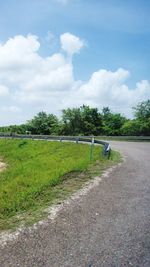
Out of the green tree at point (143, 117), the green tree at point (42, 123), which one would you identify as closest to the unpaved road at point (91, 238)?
the green tree at point (143, 117)

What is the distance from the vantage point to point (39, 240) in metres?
6.34

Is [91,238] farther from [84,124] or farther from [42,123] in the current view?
[42,123]

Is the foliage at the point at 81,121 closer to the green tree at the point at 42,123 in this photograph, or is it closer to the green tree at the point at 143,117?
the green tree at the point at 42,123

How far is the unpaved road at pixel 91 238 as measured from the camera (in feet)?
18.2

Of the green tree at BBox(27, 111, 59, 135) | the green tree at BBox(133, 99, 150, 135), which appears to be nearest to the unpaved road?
the green tree at BBox(133, 99, 150, 135)

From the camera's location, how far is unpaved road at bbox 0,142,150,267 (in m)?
5.54

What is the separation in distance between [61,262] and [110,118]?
71565 millimetres

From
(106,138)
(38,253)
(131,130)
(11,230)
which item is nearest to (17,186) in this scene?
(11,230)

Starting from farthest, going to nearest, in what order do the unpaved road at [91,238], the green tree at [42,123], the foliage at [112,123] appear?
the green tree at [42,123], the foliage at [112,123], the unpaved road at [91,238]

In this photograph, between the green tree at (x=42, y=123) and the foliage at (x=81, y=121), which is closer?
the foliage at (x=81, y=121)

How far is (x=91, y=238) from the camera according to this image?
6449mm

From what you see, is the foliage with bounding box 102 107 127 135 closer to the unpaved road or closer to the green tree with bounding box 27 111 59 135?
the green tree with bounding box 27 111 59 135

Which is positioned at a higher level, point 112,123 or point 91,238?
point 112,123

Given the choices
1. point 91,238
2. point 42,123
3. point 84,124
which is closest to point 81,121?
point 84,124
